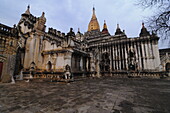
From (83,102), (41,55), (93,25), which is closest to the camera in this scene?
(83,102)

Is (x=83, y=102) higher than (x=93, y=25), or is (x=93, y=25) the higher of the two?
(x=93, y=25)

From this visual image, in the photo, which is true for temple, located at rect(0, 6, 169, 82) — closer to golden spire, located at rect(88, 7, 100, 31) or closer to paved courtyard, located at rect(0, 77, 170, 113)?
paved courtyard, located at rect(0, 77, 170, 113)

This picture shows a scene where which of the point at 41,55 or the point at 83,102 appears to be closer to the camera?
the point at 83,102

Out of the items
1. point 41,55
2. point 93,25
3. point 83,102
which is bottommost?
point 83,102

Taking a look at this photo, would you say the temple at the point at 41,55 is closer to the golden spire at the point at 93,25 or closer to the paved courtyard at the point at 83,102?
the paved courtyard at the point at 83,102

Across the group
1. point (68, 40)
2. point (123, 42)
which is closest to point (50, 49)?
point (68, 40)

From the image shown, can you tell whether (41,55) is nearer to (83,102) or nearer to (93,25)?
(83,102)

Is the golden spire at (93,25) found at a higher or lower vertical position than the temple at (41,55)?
higher

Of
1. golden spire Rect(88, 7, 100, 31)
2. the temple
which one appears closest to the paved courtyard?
the temple

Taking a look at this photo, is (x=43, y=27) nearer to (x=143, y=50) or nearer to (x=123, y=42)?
(x=123, y=42)

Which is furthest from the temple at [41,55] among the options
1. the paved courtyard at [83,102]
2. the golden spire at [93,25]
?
the golden spire at [93,25]

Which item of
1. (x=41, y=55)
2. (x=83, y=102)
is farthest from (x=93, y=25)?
(x=83, y=102)

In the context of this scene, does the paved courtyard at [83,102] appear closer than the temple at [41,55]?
Yes

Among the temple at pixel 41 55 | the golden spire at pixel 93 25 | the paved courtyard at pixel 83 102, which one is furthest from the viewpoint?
the golden spire at pixel 93 25
